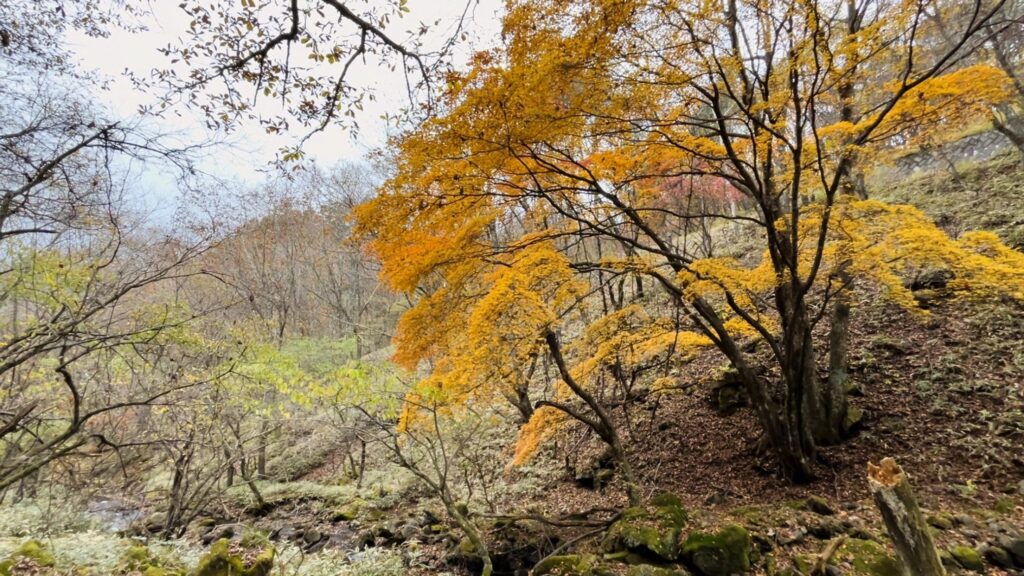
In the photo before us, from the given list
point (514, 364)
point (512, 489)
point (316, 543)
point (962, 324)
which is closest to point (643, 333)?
point (514, 364)

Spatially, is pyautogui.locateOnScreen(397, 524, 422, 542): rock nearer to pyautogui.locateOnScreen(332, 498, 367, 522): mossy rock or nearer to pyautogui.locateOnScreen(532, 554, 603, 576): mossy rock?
pyautogui.locateOnScreen(332, 498, 367, 522): mossy rock

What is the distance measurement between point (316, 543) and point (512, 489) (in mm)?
3529

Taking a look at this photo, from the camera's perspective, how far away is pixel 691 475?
6480 millimetres

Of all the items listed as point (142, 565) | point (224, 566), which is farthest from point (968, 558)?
point (142, 565)

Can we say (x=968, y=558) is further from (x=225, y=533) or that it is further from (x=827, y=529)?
(x=225, y=533)

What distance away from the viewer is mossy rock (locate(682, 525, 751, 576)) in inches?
138

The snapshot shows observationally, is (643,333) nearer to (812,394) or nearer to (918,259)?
(812,394)

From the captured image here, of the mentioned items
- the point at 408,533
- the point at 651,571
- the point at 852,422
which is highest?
the point at 852,422

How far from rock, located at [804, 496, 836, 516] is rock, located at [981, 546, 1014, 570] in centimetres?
116

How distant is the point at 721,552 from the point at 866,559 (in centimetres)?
100

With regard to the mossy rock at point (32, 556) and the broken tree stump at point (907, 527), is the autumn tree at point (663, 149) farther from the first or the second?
the mossy rock at point (32, 556)

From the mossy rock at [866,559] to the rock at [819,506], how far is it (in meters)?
0.84

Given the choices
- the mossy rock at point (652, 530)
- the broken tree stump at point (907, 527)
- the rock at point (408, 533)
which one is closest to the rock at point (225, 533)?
the rock at point (408, 533)

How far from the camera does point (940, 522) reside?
371 cm
